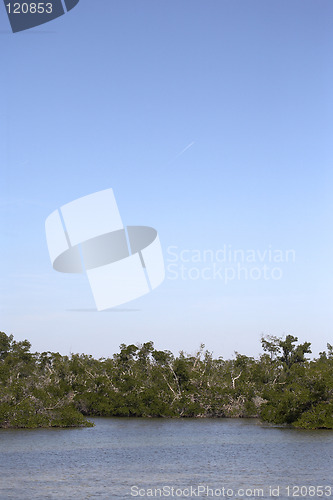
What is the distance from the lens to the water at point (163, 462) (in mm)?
23234

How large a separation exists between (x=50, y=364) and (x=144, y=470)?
47051 mm

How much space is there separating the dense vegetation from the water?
2.22 metres

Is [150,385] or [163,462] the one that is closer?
[163,462]

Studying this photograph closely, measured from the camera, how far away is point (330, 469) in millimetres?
28094

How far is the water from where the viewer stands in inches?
915

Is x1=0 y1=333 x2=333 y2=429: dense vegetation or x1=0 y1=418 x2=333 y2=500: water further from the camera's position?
x1=0 y1=333 x2=333 y2=429: dense vegetation

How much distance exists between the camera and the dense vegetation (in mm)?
47688

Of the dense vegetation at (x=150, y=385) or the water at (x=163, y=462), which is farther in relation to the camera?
the dense vegetation at (x=150, y=385)

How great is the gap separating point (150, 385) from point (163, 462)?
3175 cm

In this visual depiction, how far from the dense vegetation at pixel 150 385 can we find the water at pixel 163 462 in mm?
2218

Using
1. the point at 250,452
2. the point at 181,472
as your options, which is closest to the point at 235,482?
the point at 181,472

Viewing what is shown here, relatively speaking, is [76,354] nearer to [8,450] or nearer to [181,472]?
[8,450]

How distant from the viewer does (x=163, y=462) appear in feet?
101

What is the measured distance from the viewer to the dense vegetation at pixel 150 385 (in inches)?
1877
